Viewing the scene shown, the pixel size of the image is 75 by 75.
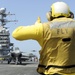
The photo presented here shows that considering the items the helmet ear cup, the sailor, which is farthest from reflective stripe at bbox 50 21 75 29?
the helmet ear cup

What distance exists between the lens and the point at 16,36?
289 centimetres

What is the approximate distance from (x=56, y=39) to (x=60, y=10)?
30 centimetres

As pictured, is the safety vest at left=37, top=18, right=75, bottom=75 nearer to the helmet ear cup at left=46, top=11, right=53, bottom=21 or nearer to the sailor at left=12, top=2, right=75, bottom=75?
the sailor at left=12, top=2, right=75, bottom=75

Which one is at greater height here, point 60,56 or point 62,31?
point 62,31

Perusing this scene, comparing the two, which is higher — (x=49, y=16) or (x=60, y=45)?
(x=49, y=16)

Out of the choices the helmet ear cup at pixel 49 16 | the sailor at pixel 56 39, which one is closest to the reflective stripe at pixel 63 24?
the sailor at pixel 56 39

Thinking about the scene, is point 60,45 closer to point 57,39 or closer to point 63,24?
point 57,39

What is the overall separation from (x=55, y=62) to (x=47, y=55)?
11 cm

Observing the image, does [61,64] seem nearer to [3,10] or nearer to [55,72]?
[55,72]

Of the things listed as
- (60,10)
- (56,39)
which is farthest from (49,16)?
(56,39)

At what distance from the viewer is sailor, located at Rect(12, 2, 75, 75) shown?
2.88m

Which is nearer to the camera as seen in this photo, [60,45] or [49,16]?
[60,45]

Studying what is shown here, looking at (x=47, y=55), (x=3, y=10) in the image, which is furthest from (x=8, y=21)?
(x=47, y=55)

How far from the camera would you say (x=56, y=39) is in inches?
115
